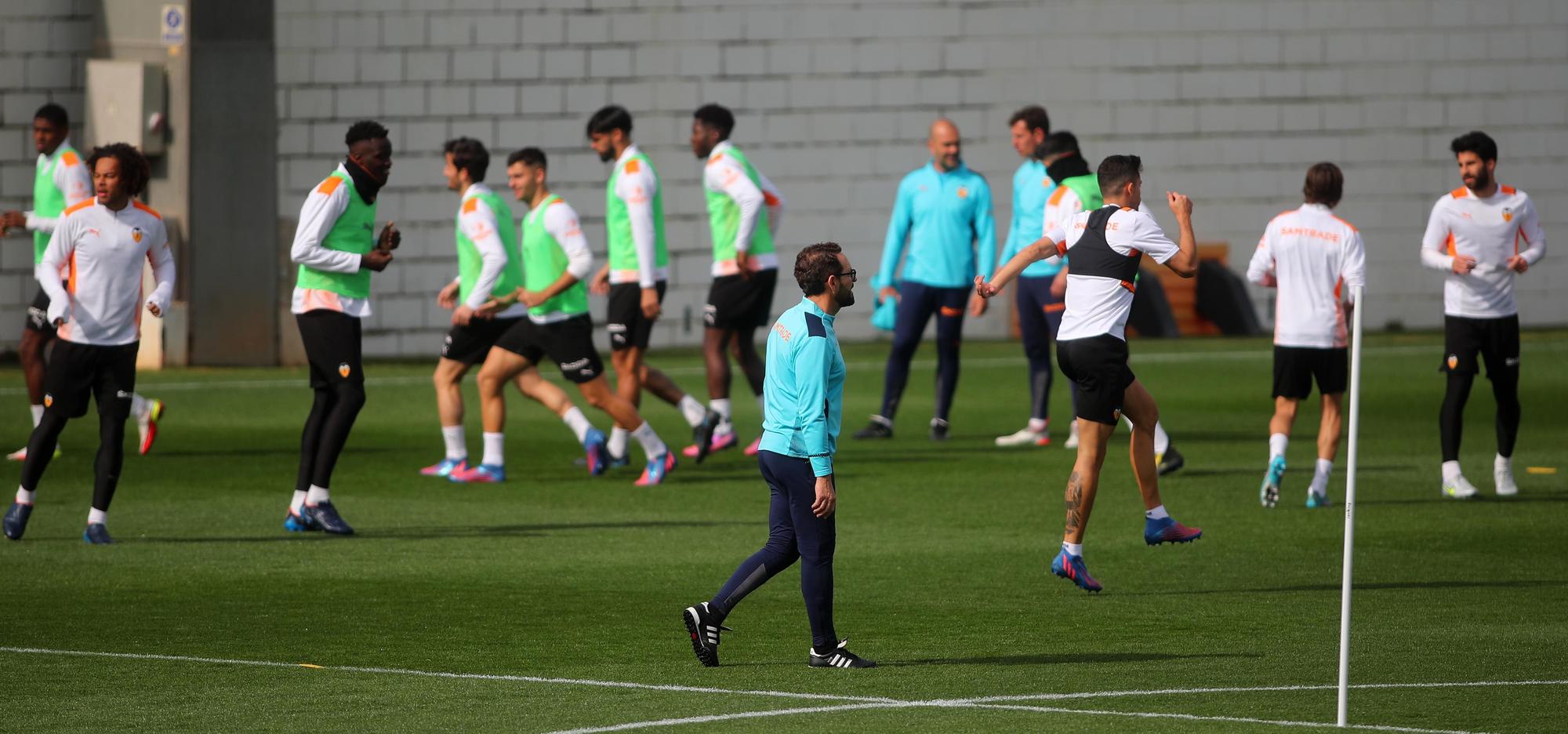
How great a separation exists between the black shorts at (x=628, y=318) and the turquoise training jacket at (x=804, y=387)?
6020 mm

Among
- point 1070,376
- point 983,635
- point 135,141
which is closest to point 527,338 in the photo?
point 1070,376

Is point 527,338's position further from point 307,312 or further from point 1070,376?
point 1070,376

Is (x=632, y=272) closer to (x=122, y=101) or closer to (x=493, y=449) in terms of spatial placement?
(x=493, y=449)

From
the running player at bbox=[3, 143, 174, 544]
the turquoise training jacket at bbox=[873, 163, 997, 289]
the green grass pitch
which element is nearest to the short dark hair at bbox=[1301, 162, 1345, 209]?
the green grass pitch

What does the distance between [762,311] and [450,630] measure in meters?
6.31

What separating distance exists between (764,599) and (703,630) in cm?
160

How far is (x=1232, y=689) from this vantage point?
6.56m

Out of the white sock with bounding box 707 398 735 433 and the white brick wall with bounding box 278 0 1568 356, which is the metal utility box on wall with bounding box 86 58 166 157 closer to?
the white brick wall with bounding box 278 0 1568 356

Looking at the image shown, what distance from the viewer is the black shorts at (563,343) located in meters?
12.0

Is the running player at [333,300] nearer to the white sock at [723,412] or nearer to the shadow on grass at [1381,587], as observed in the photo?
the white sock at [723,412]

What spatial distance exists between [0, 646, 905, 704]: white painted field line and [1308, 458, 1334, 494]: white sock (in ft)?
17.2

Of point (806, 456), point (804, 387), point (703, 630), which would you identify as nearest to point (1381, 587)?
point (806, 456)

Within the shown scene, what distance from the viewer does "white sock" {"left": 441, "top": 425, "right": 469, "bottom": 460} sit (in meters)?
12.3

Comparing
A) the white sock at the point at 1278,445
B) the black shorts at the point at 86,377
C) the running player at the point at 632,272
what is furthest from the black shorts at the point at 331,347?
the white sock at the point at 1278,445
